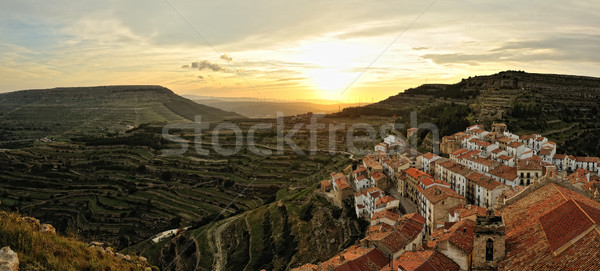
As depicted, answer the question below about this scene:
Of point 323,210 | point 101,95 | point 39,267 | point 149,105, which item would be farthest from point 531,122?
point 101,95

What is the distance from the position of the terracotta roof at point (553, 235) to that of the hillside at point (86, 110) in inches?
4121

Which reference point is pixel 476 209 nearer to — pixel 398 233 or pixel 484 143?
pixel 398 233

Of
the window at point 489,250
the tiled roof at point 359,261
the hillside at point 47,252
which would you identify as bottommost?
the tiled roof at point 359,261

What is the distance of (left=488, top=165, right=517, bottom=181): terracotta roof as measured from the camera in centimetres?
2985

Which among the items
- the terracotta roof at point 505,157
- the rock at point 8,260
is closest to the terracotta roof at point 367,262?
the rock at point 8,260

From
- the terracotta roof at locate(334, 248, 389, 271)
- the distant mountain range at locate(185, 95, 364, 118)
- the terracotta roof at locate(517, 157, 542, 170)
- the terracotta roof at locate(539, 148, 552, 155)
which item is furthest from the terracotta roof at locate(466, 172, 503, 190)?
the distant mountain range at locate(185, 95, 364, 118)

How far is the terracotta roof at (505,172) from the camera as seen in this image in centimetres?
Result: 2985

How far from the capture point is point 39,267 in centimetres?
726

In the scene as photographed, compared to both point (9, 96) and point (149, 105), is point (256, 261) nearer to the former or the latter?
point (149, 105)

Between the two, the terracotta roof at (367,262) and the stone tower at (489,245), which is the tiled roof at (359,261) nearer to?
the terracotta roof at (367,262)

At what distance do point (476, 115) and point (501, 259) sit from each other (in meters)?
49.2

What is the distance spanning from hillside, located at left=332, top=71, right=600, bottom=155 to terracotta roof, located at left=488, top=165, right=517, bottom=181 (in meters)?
18.6

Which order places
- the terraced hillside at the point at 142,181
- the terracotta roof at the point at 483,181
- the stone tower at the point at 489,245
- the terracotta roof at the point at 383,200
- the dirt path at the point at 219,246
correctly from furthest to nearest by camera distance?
the terraced hillside at the point at 142,181
the dirt path at the point at 219,246
the terracotta roof at the point at 383,200
the terracotta roof at the point at 483,181
the stone tower at the point at 489,245

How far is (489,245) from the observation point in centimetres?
1208
